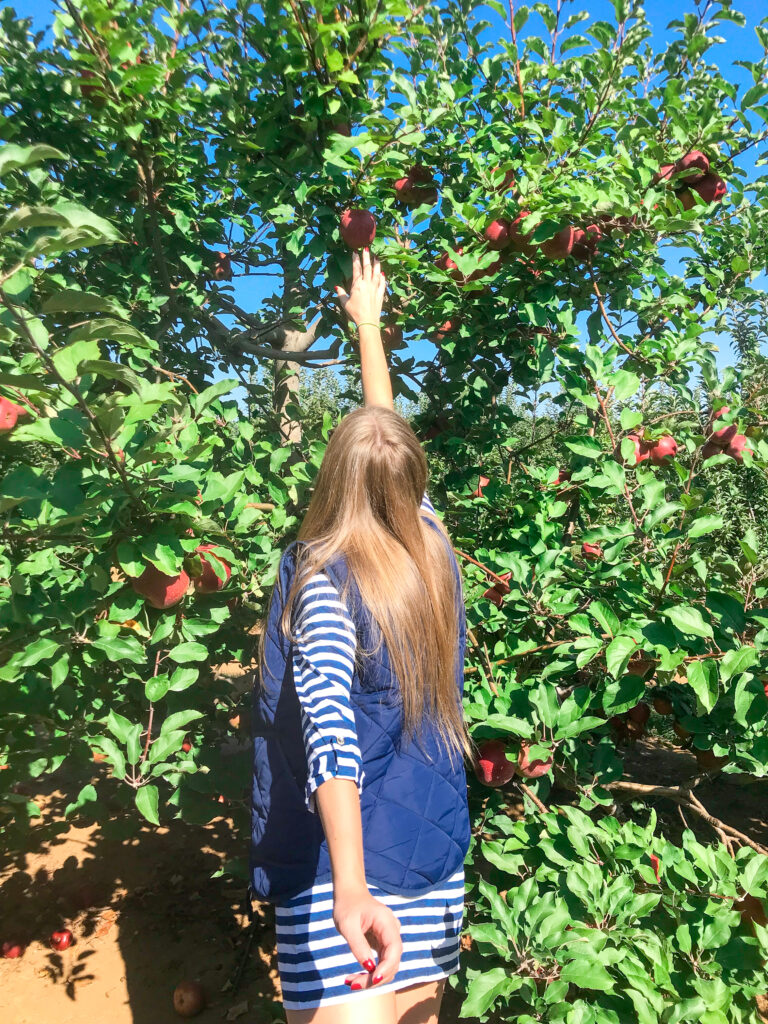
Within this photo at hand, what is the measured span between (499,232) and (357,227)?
0.45m

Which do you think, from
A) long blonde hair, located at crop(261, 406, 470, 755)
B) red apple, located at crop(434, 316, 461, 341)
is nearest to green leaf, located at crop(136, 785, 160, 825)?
long blonde hair, located at crop(261, 406, 470, 755)

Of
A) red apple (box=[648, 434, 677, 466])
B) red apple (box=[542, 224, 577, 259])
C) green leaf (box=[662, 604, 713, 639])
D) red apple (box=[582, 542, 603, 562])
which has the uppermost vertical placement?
red apple (box=[542, 224, 577, 259])

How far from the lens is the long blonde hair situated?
1205mm

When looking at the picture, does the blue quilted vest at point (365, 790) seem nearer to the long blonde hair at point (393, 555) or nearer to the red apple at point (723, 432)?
the long blonde hair at point (393, 555)

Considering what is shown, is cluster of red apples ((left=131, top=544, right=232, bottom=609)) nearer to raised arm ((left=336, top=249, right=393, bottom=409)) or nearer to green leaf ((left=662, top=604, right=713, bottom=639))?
raised arm ((left=336, top=249, right=393, bottom=409))

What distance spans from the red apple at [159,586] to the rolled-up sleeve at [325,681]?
0.53m

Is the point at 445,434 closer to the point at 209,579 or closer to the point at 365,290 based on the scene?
the point at 365,290

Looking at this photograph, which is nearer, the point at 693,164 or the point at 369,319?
the point at 369,319

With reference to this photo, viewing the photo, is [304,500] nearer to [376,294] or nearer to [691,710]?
[376,294]

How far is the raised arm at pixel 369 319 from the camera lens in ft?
6.24

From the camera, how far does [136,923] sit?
273 cm

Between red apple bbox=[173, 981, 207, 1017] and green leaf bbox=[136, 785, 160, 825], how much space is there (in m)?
1.16

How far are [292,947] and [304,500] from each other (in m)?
1.19

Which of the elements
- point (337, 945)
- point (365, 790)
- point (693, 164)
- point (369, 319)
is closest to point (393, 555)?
point (365, 790)
